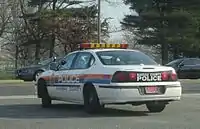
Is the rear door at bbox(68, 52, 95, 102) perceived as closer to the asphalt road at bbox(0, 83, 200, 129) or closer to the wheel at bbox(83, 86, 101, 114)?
the wheel at bbox(83, 86, 101, 114)

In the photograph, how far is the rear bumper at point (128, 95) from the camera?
11625mm

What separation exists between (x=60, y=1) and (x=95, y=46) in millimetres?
42256

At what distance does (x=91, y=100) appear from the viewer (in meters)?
12.4

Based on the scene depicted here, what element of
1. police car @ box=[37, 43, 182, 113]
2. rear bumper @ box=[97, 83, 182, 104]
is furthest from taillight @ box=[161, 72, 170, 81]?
rear bumper @ box=[97, 83, 182, 104]

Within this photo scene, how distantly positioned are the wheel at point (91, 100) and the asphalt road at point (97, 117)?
0.52ft

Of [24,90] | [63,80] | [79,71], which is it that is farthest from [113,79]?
[24,90]

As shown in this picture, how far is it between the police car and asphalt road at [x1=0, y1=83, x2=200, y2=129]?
1.14ft

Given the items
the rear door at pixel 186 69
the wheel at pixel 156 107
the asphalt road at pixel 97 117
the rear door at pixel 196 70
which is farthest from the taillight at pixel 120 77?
the rear door at pixel 196 70

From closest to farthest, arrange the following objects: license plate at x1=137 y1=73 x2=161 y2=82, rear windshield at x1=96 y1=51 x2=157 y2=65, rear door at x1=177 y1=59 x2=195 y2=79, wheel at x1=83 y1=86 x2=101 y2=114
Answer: license plate at x1=137 y1=73 x2=161 y2=82 < wheel at x1=83 y1=86 x2=101 y2=114 < rear windshield at x1=96 y1=51 x2=157 y2=65 < rear door at x1=177 y1=59 x2=195 y2=79

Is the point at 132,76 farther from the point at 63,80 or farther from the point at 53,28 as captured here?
the point at 53,28

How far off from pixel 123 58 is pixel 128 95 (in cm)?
129

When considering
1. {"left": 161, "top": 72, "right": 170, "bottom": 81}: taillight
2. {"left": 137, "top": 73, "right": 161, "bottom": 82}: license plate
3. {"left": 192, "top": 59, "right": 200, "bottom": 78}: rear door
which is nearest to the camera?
{"left": 137, "top": 73, "right": 161, "bottom": 82}: license plate

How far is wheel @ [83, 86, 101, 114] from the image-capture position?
1222 cm

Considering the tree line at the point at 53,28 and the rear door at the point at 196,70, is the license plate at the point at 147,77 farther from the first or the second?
the tree line at the point at 53,28
